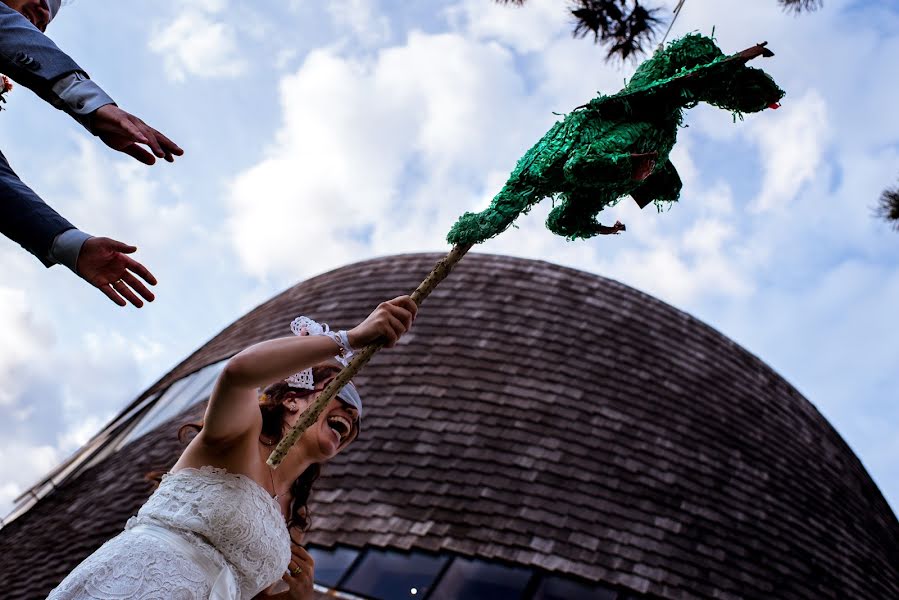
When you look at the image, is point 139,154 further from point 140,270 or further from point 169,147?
point 140,270

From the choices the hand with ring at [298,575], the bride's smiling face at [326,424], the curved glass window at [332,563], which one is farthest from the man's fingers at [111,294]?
the curved glass window at [332,563]

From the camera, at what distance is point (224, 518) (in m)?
1.83

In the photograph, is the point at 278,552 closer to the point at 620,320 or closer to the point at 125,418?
the point at 620,320

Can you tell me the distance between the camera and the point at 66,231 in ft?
5.44

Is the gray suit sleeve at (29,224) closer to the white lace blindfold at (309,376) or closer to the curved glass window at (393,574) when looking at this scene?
the white lace blindfold at (309,376)

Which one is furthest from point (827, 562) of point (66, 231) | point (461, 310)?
point (66, 231)

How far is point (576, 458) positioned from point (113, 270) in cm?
521

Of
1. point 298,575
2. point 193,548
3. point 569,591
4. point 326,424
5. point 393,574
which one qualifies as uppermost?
point 569,591

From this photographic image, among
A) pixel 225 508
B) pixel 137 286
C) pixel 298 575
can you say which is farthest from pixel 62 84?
pixel 298 575

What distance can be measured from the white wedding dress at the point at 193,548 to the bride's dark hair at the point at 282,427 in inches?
7.9

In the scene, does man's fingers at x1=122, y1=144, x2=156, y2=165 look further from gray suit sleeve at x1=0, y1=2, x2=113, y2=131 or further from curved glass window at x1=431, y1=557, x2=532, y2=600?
curved glass window at x1=431, y1=557, x2=532, y2=600

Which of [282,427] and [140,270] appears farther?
[282,427]

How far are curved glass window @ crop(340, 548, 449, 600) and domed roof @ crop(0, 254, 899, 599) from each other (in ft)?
0.36

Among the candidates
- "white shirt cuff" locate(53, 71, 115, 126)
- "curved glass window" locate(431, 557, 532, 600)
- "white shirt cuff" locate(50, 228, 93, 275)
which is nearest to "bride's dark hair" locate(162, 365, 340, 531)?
"white shirt cuff" locate(50, 228, 93, 275)
